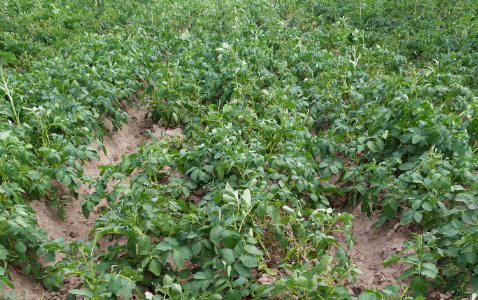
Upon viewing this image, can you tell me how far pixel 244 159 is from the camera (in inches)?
131

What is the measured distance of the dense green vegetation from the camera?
276cm

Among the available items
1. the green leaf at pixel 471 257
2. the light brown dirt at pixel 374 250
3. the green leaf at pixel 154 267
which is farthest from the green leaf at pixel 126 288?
the green leaf at pixel 471 257

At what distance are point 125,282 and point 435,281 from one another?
7.07 ft

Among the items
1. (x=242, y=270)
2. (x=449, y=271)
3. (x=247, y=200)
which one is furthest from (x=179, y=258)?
(x=449, y=271)

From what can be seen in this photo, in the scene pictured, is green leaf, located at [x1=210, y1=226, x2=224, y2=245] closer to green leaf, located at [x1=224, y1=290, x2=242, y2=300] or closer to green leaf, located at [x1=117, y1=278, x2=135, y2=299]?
green leaf, located at [x1=224, y1=290, x2=242, y2=300]

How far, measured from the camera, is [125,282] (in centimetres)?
252

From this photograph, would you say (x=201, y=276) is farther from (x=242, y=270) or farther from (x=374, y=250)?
(x=374, y=250)

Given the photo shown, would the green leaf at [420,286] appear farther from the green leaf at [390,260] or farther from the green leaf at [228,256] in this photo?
the green leaf at [228,256]

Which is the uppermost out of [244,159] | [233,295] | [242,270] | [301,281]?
[244,159]

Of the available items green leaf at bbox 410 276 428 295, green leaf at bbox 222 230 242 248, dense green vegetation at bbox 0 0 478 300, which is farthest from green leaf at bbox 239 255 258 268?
green leaf at bbox 410 276 428 295

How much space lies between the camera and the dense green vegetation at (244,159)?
9.04 ft

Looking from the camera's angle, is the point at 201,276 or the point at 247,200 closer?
the point at 201,276

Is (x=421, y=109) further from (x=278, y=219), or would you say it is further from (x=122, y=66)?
(x=122, y=66)

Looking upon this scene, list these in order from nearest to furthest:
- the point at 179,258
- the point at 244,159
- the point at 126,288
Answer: the point at 126,288 < the point at 179,258 < the point at 244,159
